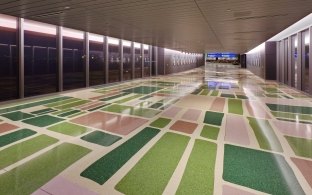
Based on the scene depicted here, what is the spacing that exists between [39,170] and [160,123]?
295 cm

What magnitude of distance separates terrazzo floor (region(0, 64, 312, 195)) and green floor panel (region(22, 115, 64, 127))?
0.02 m

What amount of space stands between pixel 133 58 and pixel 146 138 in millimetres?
13848

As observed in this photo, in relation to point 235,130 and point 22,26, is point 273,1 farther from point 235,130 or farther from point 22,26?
point 22,26

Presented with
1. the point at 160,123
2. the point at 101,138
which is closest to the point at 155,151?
the point at 101,138

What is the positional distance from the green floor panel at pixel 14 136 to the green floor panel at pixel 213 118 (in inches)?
161

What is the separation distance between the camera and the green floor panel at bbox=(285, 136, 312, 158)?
11.8 feet

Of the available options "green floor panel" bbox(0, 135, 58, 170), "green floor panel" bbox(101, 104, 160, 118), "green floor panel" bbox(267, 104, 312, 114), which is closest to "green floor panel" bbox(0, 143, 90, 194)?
"green floor panel" bbox(0, 135, 58, 170)

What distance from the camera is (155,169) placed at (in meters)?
3.04

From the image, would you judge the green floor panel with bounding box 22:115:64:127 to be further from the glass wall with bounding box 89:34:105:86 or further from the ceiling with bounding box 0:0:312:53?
the glass wall with bounding box 89:34:105:86

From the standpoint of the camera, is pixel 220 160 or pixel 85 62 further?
pixel 85 62

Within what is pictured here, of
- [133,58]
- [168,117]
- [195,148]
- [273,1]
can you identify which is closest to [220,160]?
[195,148]

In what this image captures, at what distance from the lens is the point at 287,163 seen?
324 centimetres

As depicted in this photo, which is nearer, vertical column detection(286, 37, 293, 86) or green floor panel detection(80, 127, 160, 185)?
green floor panel detection(80, 127, 160, 185)

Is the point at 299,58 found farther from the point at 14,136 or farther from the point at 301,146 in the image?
the point at 14,136
